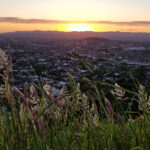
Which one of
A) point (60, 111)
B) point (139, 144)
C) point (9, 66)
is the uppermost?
point (9, 66)

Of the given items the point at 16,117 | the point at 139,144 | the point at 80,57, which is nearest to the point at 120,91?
the point at 80,57

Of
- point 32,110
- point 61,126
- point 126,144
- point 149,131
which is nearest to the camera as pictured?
point 32,110

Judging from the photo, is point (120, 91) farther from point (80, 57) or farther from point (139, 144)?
point (139, 144)

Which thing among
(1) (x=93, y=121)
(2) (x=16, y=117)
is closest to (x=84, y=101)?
(1) (x=93, y=121)

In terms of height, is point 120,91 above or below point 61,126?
above

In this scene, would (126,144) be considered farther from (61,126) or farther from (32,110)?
(32,110)

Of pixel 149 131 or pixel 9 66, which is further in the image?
pixel 149 131

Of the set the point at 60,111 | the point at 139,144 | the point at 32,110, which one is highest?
the point at 32,110

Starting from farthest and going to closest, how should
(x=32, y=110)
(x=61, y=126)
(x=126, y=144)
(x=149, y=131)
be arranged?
(x=149, y=131), (x=126, y=144), (x=61, y=126), (x=32, y=110)

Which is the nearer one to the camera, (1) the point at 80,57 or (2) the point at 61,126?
(1) the point at 80,57
